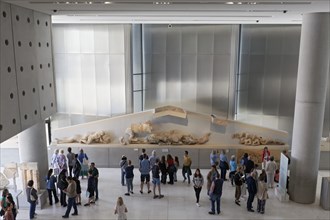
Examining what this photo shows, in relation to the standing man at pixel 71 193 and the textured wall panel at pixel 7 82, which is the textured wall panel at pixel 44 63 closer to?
the textured wall panel at pixel 7 82

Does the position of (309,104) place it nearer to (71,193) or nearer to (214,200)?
(214,200)

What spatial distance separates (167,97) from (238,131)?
17.9ft

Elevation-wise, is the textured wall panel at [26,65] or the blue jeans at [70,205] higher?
the textured wall panel at [26,65]

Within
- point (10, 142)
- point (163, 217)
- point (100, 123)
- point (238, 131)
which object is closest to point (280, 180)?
point (238, 131)

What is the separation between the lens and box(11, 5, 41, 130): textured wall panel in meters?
7.89

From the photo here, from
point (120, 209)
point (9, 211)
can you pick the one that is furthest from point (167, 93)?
point (9, 211)

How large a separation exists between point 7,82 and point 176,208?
21.8 ft

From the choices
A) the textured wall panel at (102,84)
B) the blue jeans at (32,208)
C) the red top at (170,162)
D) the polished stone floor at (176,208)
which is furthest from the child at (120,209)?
the textured wall panel at (102,84)

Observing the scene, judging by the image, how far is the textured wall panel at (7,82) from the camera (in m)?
7.07

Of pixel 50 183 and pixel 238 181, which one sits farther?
pixel 238 181

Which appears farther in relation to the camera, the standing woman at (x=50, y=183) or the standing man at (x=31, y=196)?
the standing woman at (x=50, y=183)

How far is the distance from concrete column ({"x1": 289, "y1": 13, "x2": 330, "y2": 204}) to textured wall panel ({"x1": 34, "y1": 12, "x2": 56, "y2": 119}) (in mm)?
8120

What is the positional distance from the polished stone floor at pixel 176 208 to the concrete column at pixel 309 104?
0.78 metres

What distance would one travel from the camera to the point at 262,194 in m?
10.5
